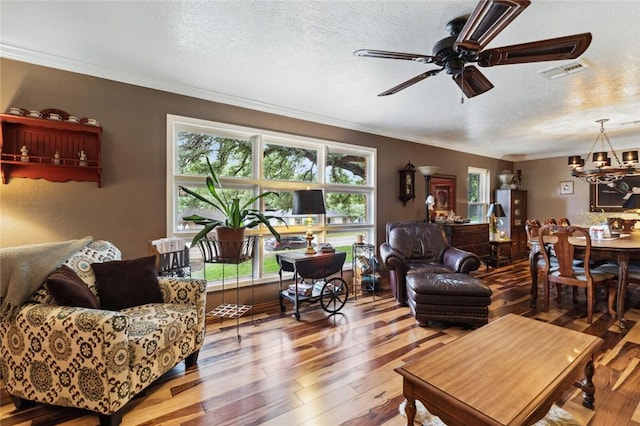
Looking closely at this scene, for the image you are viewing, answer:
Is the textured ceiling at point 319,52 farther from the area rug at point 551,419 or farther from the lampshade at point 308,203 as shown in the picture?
the area rug at point 551,419

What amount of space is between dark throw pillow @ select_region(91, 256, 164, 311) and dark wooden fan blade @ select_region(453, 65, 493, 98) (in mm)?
2648

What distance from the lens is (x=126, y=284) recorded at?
2.12m

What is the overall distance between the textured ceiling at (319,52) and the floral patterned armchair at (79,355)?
5.95ft

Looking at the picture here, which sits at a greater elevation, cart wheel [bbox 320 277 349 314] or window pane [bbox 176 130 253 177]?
window pane [bbox 176 130 253 177]

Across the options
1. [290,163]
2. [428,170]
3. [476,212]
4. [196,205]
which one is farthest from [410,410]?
[476,212]

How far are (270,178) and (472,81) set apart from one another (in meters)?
2.35

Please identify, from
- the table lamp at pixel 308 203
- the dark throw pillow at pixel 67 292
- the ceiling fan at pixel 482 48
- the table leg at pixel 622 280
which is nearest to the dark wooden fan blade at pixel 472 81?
the ceiling fan at pixel 482 48

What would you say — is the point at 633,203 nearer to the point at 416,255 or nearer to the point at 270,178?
the point at 416,255

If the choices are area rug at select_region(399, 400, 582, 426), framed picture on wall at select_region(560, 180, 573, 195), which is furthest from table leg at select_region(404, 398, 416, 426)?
framed picture on wall at select_region(560, 180, 573, 195)

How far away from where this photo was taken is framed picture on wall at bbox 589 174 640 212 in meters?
5.44

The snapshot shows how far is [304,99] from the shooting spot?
129 inches

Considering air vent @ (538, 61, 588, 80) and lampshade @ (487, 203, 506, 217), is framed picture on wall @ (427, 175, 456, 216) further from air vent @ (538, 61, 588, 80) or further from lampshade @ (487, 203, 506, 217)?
air vent @ (538, 61, 588, 80)

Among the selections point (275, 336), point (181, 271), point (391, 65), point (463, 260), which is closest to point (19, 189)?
point (181, 271)

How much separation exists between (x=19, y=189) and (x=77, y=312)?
145cm
